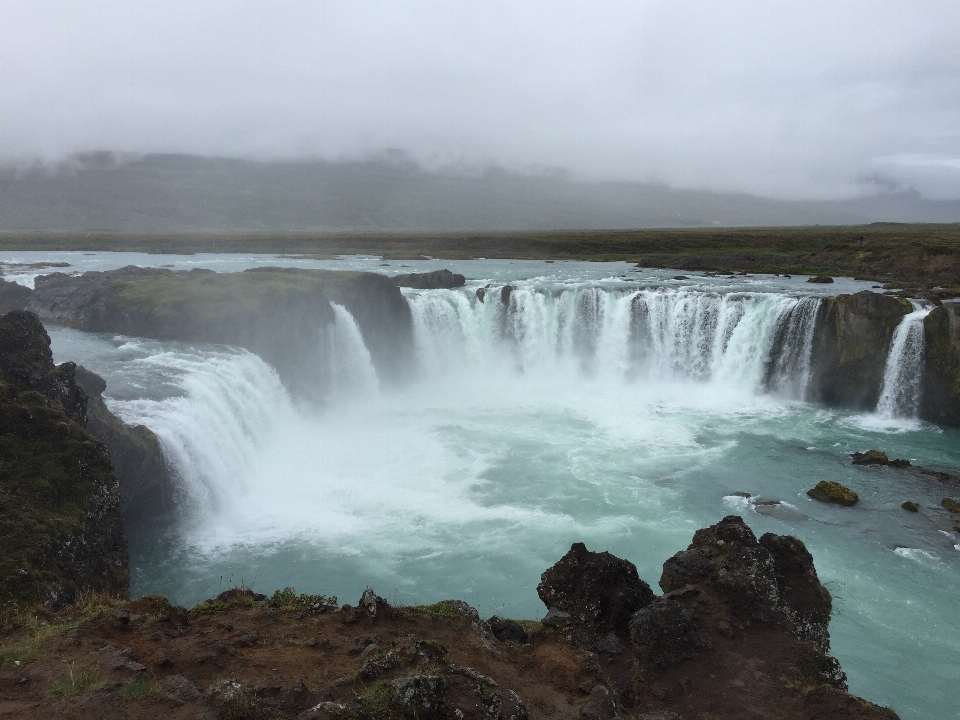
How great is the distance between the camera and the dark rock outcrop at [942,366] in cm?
3108

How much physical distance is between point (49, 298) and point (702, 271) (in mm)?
50012

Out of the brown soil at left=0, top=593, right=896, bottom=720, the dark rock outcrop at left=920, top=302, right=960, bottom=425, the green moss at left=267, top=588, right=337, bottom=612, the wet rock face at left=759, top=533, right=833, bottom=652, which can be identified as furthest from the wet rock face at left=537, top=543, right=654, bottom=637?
the dark rock outcrop at left=920, top=302, right=960, bottom=425

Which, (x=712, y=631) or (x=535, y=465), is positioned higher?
(x=712, y=631)

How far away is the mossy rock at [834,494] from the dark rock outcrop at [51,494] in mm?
20768

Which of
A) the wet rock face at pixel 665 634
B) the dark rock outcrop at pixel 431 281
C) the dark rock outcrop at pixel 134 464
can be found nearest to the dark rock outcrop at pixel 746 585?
the wet rock face at pixel 665 634

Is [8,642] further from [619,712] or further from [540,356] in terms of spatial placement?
[540,356]

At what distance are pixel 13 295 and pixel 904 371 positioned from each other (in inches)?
1962

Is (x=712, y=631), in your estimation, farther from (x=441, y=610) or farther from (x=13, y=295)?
(x=13, y=295)

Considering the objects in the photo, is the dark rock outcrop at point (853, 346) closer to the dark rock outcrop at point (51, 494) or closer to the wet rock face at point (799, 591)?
the wet rock face at point (799, 591)

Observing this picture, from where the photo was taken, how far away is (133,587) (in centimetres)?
1659

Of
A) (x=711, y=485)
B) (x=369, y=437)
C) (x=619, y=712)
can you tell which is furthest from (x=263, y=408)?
(x=619, y=712)

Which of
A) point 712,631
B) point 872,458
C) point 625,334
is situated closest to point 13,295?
point 625,334

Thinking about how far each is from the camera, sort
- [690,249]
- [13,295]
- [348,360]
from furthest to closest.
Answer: [690,249] → [13,295] → [348,360]

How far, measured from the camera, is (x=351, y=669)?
351 inches
